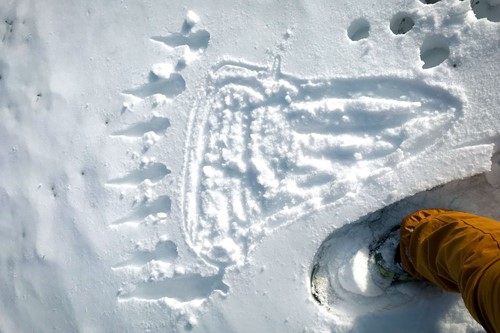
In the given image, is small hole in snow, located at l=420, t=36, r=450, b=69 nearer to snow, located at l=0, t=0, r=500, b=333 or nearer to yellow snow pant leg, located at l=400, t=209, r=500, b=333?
snow, located at l=0, t=0, r=500, b=333

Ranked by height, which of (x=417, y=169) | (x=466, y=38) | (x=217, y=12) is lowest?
(x=417, y=169)

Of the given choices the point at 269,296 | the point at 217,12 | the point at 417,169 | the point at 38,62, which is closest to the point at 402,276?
the point at 417,169

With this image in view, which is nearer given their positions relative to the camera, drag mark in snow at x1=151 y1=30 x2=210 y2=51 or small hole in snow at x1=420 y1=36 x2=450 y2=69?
small hole in snow at x1=420 y1=36 x2=450 y2=69

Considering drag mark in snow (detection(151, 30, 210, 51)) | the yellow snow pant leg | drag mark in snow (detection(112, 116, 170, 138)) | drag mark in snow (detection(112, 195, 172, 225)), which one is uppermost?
drag mark in snow (detection(151, 30, 210, 51))

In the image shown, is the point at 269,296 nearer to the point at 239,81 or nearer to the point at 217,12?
the point at 239,81

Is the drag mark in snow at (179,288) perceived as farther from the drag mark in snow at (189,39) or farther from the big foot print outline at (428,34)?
the big foot print outline at (428,34)

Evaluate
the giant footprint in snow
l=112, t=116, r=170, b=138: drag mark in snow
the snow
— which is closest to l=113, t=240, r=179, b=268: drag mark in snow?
the snow
